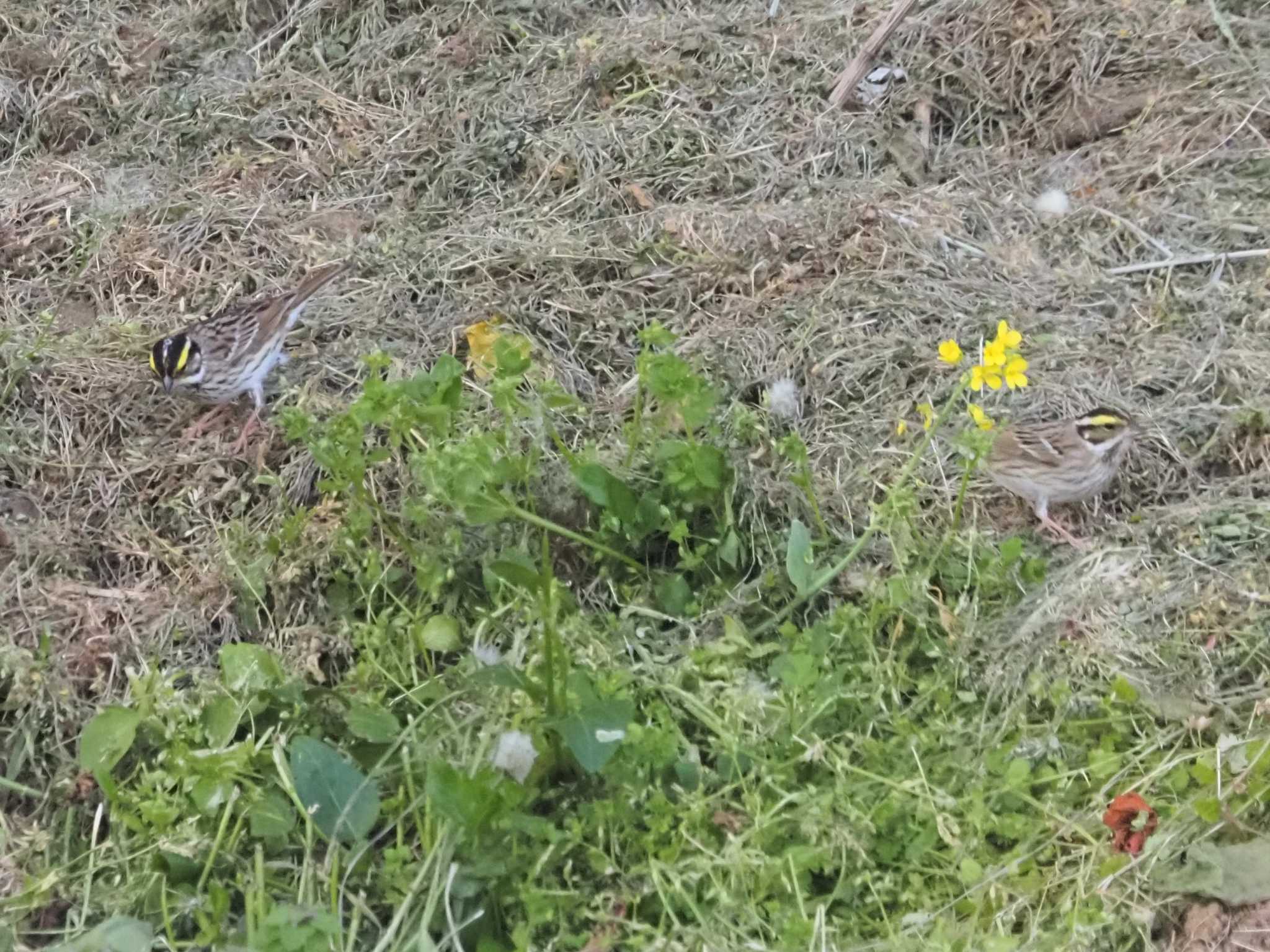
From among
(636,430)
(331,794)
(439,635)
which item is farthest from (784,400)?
(331,794)

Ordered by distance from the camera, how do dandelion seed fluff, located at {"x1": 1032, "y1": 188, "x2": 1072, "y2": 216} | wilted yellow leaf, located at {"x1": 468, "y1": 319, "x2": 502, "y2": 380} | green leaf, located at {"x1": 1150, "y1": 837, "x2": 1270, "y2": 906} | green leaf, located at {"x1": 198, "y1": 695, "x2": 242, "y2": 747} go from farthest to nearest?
dandelion seed fluff, located at {"x1": 1032, "y1": 188, "x2": 1072, "y2": 216}
wilted yellow leaf, located at {"x1": 468, "y1": 319, "x2": 502, "y2": 380}
green leaf, located at {"x1": 198, "y1": 695, "x2": 242, "y2": 747}
green leaf, located at {"x1": 1150, "y1": 837, "x2": 1270, "y2": 906}

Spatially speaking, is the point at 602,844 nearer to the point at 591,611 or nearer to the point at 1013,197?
the point at 591,611

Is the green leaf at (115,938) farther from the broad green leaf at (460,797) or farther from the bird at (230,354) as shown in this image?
the bird at (230,354)

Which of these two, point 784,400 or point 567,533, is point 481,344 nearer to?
point 784,400

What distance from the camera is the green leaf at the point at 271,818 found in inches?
123

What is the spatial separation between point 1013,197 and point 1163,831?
3112 mm

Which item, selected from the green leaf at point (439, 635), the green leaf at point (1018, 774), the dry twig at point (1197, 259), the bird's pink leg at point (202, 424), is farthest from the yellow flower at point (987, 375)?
the bird's pink leg at point (202, 424)

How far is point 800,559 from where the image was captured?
368 cm

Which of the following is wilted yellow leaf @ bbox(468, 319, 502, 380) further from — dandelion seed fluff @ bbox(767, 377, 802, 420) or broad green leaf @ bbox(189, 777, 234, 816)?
broad green leaf @ bbox(189, 777, 234, 816)

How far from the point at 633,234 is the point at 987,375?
6.77ft

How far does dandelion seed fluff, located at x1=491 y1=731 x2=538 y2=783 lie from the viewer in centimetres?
314

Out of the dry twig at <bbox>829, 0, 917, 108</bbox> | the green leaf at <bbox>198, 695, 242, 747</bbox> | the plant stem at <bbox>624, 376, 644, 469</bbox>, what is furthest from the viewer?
the dry twig at <bbox>829, 0, 917, 108</bbox>

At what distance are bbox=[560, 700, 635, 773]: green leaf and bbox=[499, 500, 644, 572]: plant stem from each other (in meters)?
0.55

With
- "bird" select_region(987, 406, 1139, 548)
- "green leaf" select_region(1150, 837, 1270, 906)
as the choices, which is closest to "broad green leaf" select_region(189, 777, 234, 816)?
"green leaf" select_region(1150, 837, 1270, 906)
